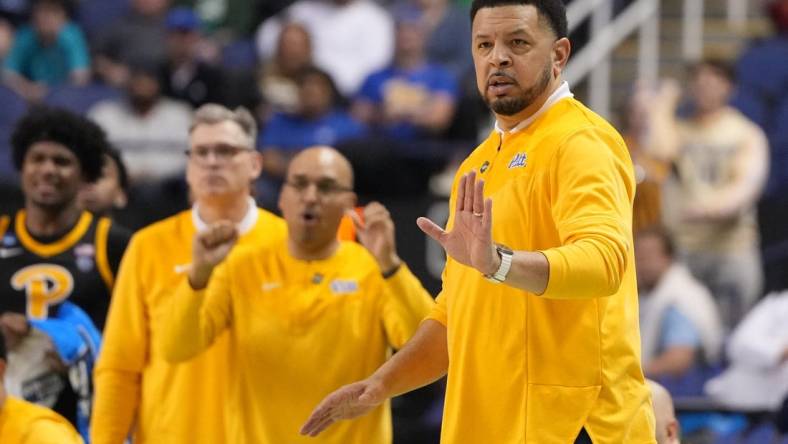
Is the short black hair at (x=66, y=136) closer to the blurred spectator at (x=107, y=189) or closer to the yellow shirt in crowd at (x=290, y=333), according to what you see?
the blurred spectator at (x=107, y=189)

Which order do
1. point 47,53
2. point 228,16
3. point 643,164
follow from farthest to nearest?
point 228,16 < point 47,53 < point 643,164

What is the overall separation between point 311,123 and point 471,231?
7.79m

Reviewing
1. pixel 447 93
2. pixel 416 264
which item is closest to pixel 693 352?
pixel 416 264

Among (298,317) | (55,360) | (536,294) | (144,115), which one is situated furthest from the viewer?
(144,115)


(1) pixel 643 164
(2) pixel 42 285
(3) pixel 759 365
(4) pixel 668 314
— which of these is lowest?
(3) pixel 759 365

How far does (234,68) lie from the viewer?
12570 mm

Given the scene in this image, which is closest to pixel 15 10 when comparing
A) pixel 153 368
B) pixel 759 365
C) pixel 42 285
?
pixel 759 365

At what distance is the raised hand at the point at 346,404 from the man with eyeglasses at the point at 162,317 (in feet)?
3.50

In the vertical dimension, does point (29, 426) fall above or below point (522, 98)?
below

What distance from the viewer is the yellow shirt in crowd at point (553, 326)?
14.5 ft

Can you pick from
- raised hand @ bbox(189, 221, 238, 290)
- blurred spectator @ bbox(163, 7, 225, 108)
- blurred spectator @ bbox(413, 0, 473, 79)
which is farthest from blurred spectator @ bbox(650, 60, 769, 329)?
raised hand @ bbox(189, 221, 238, 290)

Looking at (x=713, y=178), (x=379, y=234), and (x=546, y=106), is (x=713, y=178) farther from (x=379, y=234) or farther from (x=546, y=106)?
(x=546, y=106)

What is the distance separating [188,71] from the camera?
12688 mm

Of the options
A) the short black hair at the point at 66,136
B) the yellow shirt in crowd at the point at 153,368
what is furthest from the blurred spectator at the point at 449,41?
the yellow shirt in crowd at the point at 153,368
